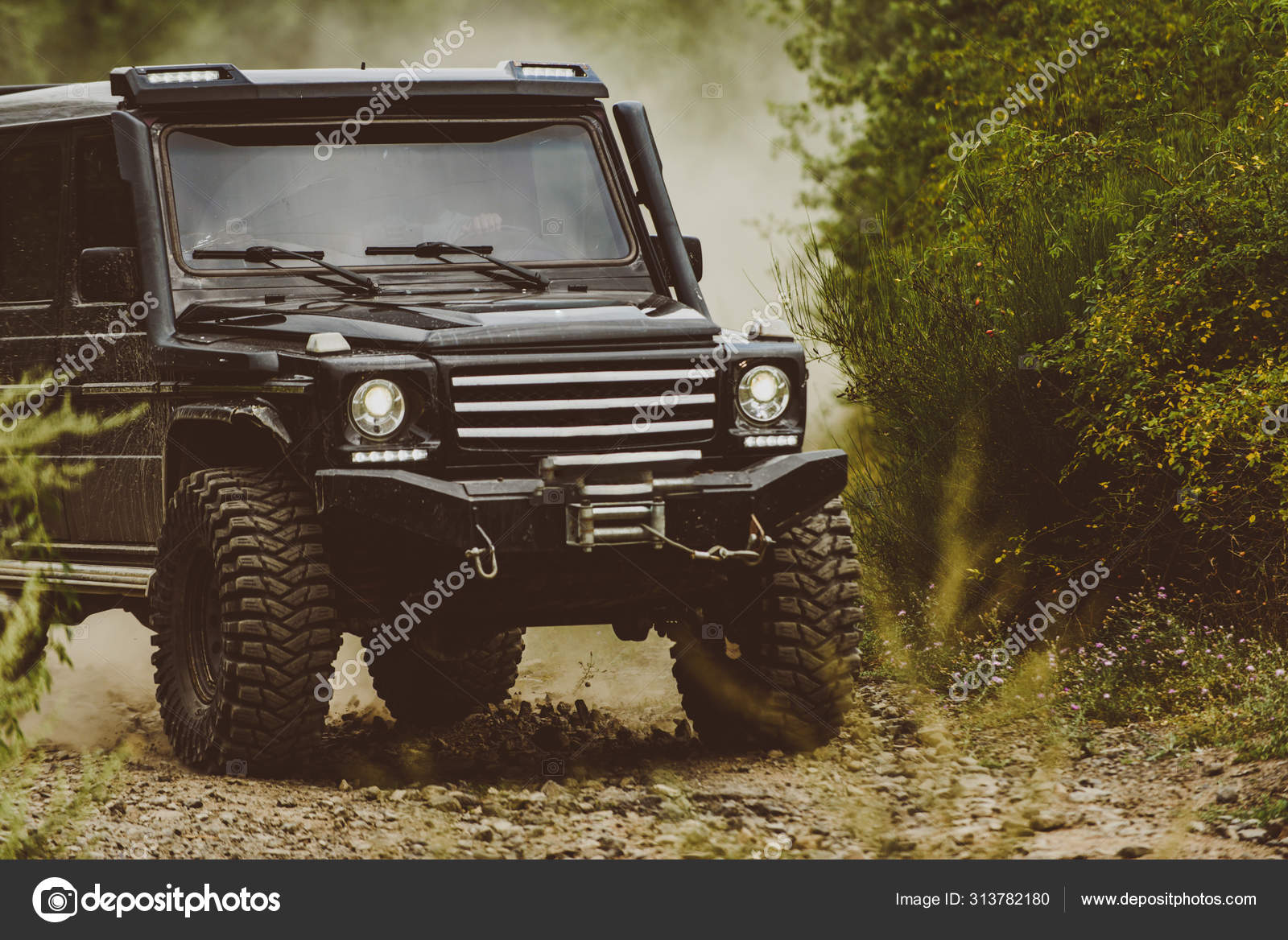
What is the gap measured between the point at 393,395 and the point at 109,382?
1792mm

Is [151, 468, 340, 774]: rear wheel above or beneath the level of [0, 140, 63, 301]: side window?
beneath

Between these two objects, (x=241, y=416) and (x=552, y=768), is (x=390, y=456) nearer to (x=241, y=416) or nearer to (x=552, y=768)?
(x=241, y=416)

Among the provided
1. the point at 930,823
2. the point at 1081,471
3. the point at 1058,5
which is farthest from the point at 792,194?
the point at 930,823

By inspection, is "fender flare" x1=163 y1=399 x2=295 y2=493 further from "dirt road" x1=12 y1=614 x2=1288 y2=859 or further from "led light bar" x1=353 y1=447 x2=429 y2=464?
"dirt road" x1=12 y1=614 x2=1288 y2=859

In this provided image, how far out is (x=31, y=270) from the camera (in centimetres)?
780

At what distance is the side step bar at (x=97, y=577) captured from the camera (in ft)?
23.5

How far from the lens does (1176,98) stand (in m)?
10.3

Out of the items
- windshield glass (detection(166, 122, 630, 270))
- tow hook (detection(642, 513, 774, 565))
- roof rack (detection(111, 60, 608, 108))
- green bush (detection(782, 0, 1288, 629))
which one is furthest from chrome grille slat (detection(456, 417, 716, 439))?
green bush (detection(782, 0, 1288, 629))

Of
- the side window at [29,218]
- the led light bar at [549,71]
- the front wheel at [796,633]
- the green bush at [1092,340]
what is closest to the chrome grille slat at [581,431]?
the front wheel at [796,633]

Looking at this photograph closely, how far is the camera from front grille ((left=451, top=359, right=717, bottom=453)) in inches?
239

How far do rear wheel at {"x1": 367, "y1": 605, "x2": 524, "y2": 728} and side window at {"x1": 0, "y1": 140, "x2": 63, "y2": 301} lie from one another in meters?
2.26

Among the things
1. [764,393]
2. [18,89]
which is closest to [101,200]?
[18,89]

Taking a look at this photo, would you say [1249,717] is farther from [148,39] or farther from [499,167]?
[148,39]
